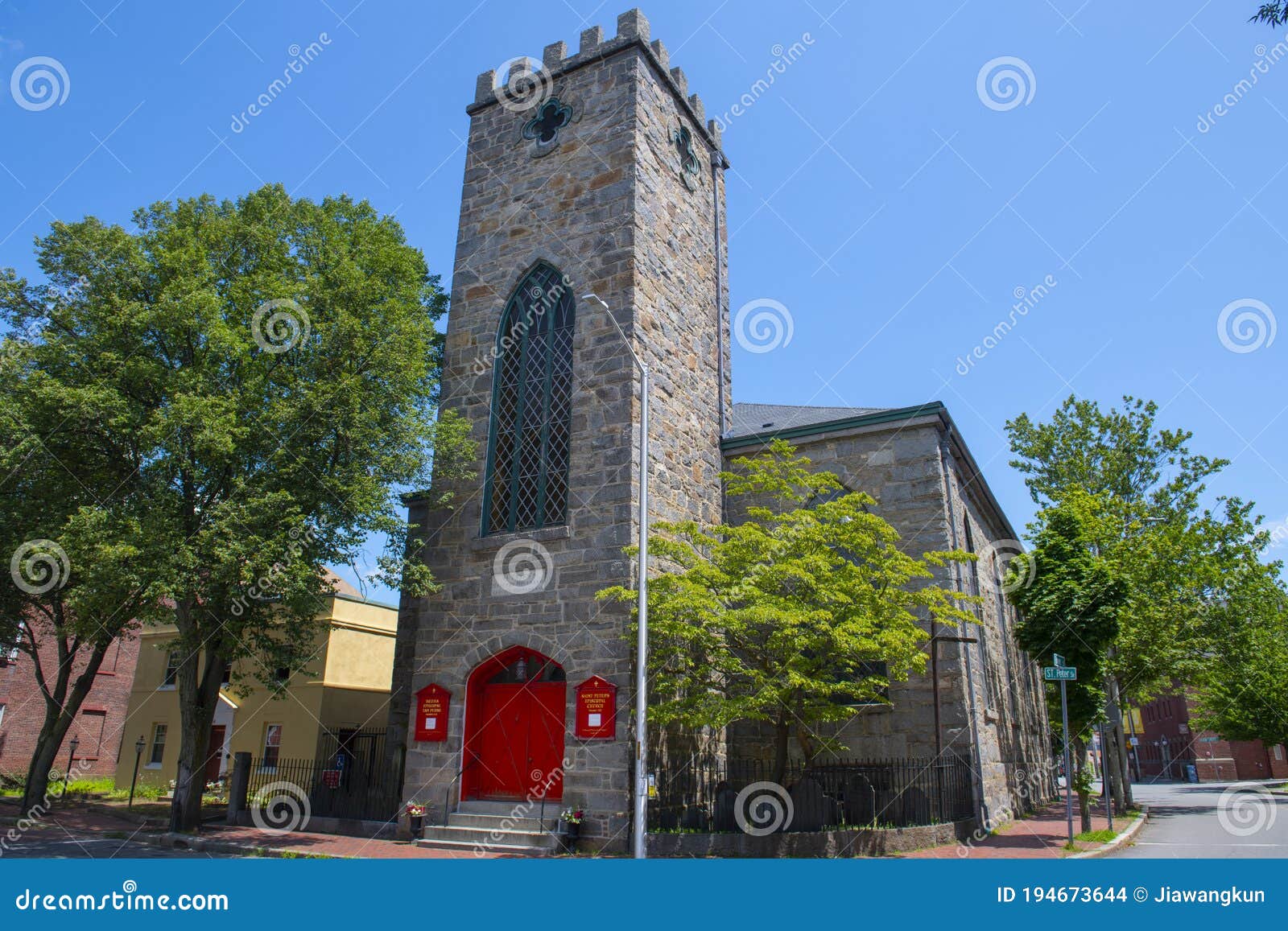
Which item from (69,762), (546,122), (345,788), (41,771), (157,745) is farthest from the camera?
(157,745)

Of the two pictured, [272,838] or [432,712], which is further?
[432,712]

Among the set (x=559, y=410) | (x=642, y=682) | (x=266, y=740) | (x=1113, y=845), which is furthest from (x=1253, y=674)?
(x=266, y=740)

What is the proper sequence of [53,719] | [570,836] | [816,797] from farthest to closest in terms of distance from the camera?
[53,719], [570,836], [816,797]

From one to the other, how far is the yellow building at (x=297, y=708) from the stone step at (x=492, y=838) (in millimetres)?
11023

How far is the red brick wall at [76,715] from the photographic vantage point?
34.0m

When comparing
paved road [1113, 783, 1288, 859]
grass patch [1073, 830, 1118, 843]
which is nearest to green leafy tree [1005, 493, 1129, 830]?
grass patch [1073, 830, 1118, 843]

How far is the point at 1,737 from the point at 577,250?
31.7 m

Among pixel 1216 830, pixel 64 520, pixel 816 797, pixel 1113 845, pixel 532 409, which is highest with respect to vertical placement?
pixel 532 409

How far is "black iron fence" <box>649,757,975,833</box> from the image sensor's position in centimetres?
1412

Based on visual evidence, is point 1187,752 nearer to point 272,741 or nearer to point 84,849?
point 272,741

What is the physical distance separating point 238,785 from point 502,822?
6932 mm

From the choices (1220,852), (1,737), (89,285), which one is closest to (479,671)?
(89,285)

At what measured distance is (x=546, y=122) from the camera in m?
20.5

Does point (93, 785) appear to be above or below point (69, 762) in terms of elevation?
below
